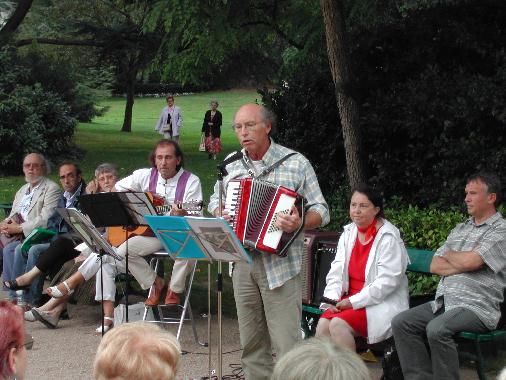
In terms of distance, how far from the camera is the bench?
6398 mm

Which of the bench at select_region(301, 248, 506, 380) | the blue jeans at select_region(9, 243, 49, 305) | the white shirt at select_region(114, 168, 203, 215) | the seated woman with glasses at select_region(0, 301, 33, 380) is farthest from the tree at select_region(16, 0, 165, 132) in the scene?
the seated woman with glasses at select_region(0, 301, 33, 380)

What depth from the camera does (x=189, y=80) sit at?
47.9ft

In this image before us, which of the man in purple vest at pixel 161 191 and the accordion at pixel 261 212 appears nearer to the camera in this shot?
the accordion at pixel 261 212

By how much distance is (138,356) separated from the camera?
11.0 feet

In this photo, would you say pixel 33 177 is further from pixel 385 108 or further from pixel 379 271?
pixel 379 271

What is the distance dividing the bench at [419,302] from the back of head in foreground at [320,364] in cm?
367

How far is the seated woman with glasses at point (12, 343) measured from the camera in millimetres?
3406

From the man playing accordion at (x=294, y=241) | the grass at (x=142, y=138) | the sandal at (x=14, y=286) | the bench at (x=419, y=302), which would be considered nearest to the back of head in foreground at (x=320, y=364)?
the man playing accordion at (x=294, y=241)

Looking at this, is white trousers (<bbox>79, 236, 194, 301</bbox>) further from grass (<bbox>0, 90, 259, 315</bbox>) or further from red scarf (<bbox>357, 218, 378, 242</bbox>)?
red scarf (<bbox>357, 218, 378, 242</bbox>)

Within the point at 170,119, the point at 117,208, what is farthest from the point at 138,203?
the point at 170,119

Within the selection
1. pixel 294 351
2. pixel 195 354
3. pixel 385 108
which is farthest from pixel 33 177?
pixel 294 351

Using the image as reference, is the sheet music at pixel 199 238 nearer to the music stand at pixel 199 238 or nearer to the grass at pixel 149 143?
the music stand at pixel 199 238

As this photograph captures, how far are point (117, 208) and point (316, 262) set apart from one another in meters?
1.70

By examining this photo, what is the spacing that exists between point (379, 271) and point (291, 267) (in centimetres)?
102
